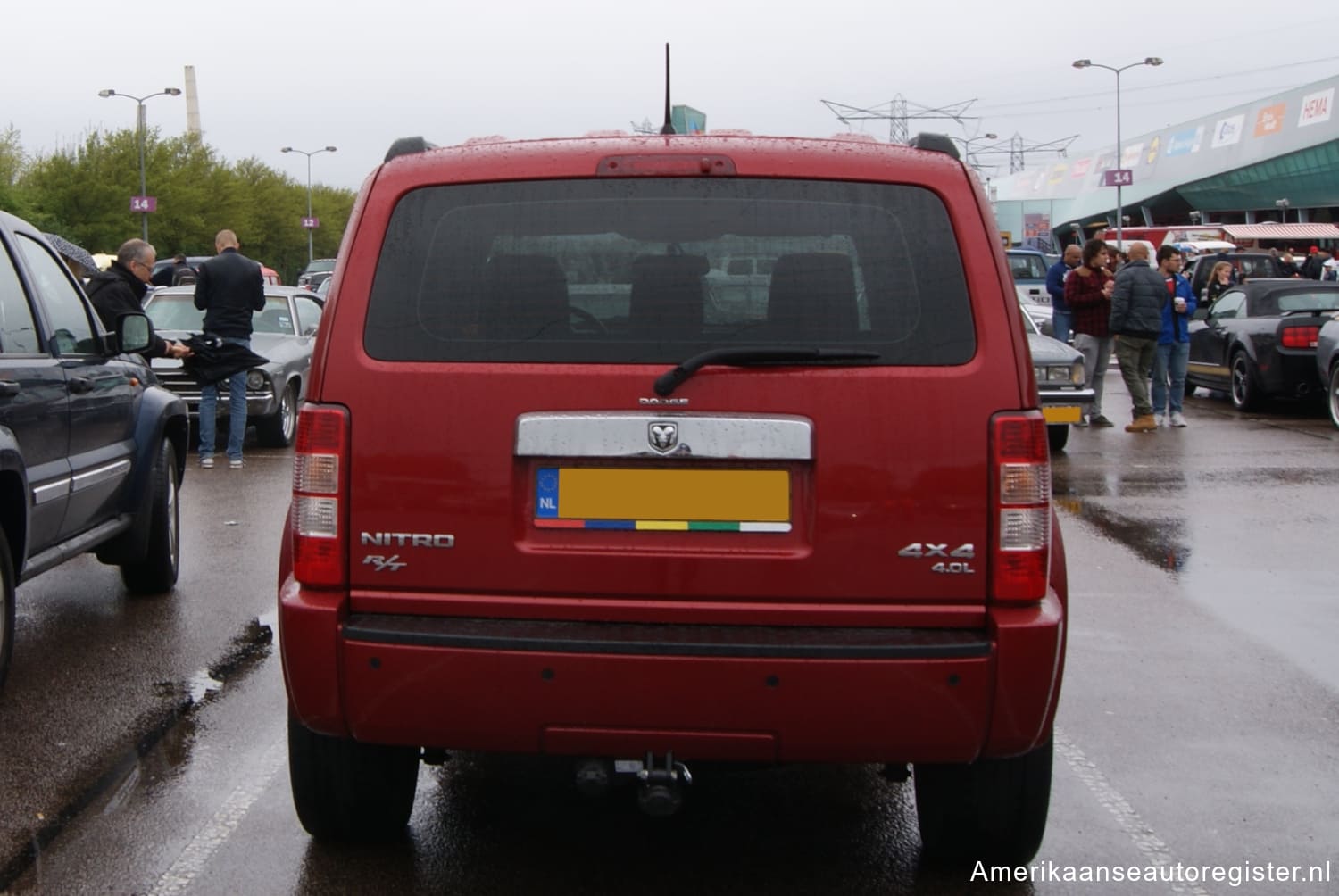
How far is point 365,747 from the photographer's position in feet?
12.6

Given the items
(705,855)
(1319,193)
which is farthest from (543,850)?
(1319,193)

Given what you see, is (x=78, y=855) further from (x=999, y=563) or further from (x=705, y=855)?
(x=999, y=563)

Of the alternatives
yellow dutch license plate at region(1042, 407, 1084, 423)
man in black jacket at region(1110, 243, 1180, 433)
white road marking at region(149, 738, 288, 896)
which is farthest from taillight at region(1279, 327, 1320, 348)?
white road marking at region(149, 738, 288, 896)

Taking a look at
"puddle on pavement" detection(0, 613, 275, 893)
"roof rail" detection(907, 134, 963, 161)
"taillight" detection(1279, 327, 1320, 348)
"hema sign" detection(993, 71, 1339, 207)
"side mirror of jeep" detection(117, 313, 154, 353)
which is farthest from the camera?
"hema sign" detection(993, 71, 1339, 207)

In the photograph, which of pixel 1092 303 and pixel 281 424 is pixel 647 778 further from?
pixel 1092 303

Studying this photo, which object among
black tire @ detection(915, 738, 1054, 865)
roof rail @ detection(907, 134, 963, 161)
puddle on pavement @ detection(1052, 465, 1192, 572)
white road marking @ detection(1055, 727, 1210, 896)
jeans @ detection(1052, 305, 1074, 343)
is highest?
roof rail @ detection(907, 134, 963, 161)

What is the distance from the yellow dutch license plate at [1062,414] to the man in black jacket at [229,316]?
657cm

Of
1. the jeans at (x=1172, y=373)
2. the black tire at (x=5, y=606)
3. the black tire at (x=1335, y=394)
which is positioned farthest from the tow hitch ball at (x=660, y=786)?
the black tire at (x=1335, y=394)

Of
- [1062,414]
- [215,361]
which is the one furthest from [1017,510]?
[1062,414]

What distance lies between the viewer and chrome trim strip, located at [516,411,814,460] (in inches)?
133

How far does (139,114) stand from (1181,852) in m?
63.8

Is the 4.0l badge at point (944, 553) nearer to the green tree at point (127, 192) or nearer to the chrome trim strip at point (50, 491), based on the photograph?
the chrome trim strip at point (50, 491)

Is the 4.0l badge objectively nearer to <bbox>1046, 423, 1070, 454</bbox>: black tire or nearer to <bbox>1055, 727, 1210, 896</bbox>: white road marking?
<bbox>1055, 727, 1210, 896</bbox>: white road marking

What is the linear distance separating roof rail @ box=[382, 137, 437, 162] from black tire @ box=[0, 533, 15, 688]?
98.7 inches
